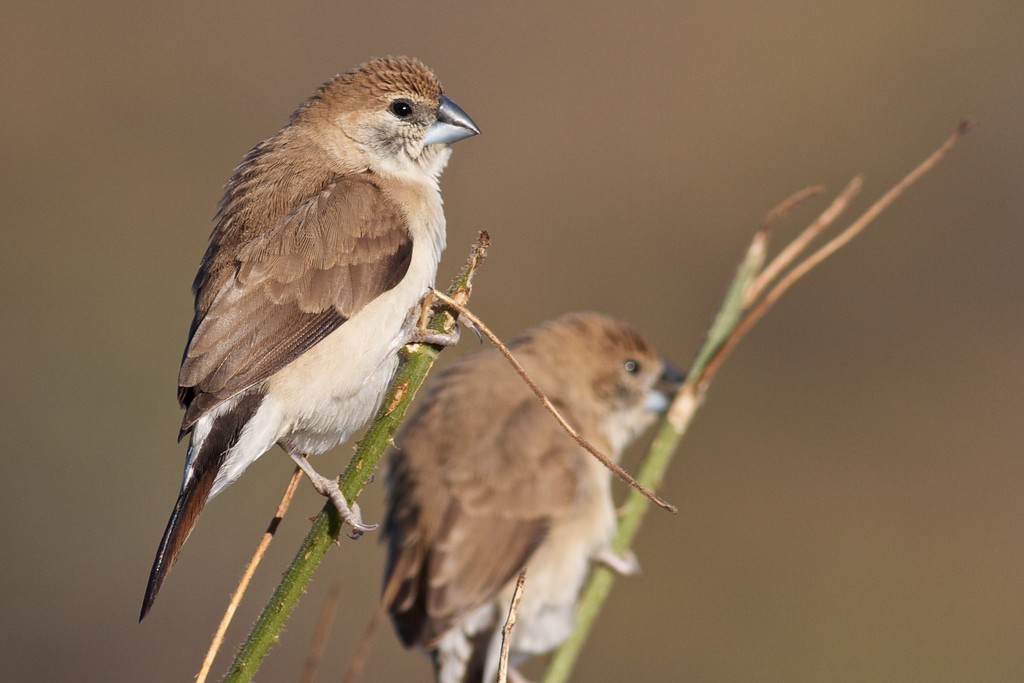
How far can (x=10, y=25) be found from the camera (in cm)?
1244

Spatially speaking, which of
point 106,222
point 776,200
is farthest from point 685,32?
point 106,222

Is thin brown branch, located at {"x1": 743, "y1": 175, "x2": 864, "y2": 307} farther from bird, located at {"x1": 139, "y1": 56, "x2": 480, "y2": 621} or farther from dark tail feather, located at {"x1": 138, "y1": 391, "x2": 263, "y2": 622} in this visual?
dark tail feather, located at {"x1": 138, "y1": 391, "x2": 263, "y2": 622}

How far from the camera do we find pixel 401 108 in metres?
4.23

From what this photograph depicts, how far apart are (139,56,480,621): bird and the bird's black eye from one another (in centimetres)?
32

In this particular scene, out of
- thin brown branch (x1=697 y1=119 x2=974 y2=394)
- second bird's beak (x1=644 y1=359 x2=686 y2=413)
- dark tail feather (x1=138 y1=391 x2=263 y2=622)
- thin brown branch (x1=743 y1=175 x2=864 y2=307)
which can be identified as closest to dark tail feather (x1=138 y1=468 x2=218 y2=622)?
dark tail feather (x1=138 y1=391 x2=263 y2=622)

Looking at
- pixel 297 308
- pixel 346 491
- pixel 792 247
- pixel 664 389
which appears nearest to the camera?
pixel 346 491

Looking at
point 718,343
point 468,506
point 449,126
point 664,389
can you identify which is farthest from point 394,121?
point 664,389

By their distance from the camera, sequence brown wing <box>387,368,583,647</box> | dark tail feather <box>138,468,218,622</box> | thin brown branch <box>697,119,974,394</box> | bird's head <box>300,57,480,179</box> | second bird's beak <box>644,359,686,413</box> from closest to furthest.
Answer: dark tail feather <box>138,468,218,622</box> → thin brown branch <box>697,119,974,394</box> → bird's head <box>300,57,480,179</box> → brown wing <box>387,368,583,647</box> → second bird's beak <box>644,359,686,413</box>

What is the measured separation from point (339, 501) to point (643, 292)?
324 inches

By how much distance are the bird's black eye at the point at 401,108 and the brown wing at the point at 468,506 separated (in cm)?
123

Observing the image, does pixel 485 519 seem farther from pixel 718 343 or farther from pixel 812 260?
pixel 812 260

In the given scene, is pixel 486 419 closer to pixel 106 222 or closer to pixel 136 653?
pixel 136 653

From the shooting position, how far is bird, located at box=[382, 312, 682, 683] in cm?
450

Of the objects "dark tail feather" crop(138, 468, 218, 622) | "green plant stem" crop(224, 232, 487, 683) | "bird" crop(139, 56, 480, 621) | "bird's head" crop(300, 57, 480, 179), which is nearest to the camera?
"green plant stem" crop(224, 232, 487, 683)
